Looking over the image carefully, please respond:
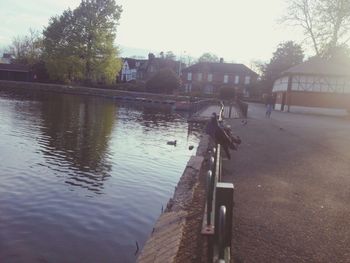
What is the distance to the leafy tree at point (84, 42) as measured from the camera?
73.3 metres

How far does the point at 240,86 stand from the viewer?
301 ft

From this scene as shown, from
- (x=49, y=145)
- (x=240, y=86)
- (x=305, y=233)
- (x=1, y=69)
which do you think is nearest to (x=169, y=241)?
(x=305, y=233)

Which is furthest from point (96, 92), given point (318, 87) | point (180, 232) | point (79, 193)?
point (180, 232)

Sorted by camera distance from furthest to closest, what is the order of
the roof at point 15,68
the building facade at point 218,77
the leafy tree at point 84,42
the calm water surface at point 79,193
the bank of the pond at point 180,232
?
the building facade at point 218,77 → the roof at point 15,68 → the leafy tree at point 84,42 → the calm water surface at point 79,193 → the bank of the pond at point 180,232

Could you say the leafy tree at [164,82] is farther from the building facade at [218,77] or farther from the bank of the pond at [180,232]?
the bank of the pond at [180,232]

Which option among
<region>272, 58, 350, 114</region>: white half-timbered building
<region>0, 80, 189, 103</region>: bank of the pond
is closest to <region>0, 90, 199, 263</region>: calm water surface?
<region>272, 58, 350, 114</region>: white half-timbered building

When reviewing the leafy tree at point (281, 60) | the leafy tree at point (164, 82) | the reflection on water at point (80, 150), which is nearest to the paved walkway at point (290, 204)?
the reflection on water at point (80, 150)

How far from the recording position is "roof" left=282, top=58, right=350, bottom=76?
49213 mm

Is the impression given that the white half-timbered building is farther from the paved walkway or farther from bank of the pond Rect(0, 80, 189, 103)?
the paved walkway

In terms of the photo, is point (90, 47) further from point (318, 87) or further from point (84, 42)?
point (318, 87)

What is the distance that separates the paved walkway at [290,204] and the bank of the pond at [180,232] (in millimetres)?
657

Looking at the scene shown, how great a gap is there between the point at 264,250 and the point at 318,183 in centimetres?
551

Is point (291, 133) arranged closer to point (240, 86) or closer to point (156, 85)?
point (156, 85)

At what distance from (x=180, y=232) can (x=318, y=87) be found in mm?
46436
